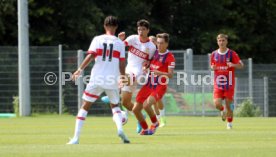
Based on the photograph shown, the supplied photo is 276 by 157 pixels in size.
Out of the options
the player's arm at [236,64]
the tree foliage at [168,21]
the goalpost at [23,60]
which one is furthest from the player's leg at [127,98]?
the tree foliage at [168,21]

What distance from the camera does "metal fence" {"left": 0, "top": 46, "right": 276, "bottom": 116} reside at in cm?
3062

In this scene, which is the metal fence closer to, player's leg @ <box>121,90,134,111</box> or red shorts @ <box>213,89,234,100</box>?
red shorts @ <box>213,89,234,100</box>

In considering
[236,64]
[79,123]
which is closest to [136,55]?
[236,64]

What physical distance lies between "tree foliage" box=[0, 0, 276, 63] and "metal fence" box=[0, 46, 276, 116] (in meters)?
6.24

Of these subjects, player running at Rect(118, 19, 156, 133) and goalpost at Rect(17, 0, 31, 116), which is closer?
player running at Rect(118, 19, 156, 133)

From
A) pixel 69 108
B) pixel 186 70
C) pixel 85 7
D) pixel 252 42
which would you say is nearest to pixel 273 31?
pixel 252 42

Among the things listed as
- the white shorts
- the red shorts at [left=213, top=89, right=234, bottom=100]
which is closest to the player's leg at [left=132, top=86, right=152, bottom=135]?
the white shorts

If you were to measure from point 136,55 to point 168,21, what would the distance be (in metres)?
26.0

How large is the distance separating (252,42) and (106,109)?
44.4 feet

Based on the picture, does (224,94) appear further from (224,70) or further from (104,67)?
(104,67)

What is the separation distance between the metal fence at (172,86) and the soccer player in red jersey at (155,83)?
42.0 ft

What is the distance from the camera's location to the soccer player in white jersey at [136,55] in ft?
58.2

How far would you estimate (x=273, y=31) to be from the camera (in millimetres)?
45031

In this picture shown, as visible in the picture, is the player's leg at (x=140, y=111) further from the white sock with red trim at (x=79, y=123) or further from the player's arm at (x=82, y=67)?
the player's arm at (x=82, y=67)
